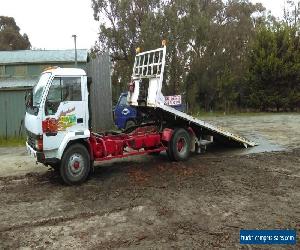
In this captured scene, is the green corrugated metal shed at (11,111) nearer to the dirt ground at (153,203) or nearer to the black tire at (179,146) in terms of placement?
the dirt ground at (153,203)

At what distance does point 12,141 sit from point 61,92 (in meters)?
9.69

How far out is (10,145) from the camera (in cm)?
1702

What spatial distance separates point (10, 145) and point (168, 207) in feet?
35.8

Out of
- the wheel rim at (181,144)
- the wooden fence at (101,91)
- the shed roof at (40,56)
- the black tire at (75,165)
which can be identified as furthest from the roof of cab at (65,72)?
the shed roof at (40,56)

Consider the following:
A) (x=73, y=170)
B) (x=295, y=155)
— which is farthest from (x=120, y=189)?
(x=295, y=155)

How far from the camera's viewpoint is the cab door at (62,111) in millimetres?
9148

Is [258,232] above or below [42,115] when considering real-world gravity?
below

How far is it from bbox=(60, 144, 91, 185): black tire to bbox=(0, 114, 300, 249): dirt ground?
240 mm

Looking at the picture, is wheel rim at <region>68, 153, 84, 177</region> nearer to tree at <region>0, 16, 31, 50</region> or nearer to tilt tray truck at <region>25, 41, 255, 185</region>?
tilt tray truck at <region>25, 41, 255, 185</region>

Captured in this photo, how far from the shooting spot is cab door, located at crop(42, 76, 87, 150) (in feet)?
30.0

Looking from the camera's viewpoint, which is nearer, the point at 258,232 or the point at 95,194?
the point at 258,232

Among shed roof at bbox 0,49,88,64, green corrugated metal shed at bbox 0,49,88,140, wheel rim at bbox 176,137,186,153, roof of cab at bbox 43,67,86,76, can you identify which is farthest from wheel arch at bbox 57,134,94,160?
shed roof at bbox 0,49,88,64

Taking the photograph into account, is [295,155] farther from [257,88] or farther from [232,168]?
[257,88]

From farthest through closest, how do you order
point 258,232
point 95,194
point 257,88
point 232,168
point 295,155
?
point 257,88 → point 295,155 → point 232,168 → point 95,194 → point 258,232
